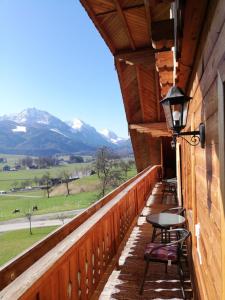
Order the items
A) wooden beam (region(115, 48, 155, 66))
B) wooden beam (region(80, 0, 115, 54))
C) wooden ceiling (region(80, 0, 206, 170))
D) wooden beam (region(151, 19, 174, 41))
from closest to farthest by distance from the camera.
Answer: wooden ceiling (region(80, 0, 206, 170)) → wooden beam (region(151, 19, 174, 41)) → wooden beam (region(80, 0, 115, 54)) → wooden beam (region(115, 48, 155, 66))

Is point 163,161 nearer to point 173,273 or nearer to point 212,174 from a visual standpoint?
point 173,273

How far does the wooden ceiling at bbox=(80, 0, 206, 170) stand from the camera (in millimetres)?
2524

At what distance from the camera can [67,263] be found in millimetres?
2496

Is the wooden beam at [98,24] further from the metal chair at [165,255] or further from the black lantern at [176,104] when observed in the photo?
the metal chair at [165,255]

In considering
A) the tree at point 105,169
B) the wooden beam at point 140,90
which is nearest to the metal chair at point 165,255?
the wooden beam at point 140,90

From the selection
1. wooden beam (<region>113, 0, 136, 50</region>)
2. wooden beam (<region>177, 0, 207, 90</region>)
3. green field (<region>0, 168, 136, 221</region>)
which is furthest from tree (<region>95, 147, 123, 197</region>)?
wooden beam (<region>177, 0, 207, 90</region>)

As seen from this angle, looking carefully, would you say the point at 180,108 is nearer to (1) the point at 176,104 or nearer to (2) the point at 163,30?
(1) the point at 176,104

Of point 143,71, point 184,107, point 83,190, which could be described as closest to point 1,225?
point 83,190

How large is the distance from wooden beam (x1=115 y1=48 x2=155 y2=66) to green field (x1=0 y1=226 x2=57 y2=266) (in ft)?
108

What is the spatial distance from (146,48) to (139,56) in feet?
0.94

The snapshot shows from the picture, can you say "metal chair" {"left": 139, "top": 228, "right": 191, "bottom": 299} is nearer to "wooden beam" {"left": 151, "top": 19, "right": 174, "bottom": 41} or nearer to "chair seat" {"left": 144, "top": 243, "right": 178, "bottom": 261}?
"chair seat" {"left": 144, "top": 243, "right": 178, "bottom": 261}

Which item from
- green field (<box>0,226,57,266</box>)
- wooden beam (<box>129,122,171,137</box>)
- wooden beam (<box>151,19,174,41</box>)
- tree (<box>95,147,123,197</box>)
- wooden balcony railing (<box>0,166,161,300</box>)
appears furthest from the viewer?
tree (<box>95,147,123,197</box>)

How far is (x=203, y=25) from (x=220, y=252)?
1649 mm

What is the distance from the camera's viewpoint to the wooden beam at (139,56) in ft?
27.8
